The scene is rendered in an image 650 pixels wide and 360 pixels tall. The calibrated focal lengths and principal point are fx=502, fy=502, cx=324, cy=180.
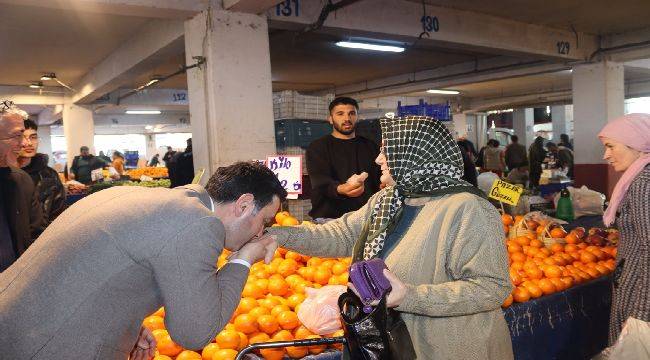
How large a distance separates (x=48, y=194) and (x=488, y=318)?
12.2 ft

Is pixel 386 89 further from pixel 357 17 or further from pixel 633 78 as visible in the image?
pixel 633 78

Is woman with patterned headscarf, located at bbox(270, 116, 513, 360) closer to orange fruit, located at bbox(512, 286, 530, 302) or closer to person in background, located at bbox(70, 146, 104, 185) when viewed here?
orange fruit, located at bbox(512, 286, 530, 302)

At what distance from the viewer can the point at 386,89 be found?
15984mm

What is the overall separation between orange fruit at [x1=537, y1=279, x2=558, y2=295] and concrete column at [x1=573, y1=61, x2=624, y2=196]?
8.65 meters

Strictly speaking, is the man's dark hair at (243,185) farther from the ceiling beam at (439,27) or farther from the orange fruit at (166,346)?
the ceiling beam at (439,27)

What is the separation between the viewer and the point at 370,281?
1.66 metres

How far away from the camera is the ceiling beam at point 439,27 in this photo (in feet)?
21.2

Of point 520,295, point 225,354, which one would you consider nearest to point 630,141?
point 520,295

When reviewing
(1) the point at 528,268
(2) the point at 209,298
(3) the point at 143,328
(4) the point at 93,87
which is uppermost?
(4) the point at 93,87

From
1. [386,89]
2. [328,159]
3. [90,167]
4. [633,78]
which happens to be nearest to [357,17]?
[328,159]

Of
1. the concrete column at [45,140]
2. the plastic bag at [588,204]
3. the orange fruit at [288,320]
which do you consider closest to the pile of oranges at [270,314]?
the orange fruit at [288,320]

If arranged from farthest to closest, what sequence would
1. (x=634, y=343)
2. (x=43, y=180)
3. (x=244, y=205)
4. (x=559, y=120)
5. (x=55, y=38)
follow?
(x=559, y=120), (x=55, y=38), (x=43, y=180), (x=634, y=343), (x=244, y=205)

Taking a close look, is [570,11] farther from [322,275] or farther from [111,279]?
[111,279]

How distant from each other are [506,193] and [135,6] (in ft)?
13.7
